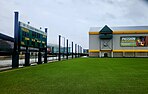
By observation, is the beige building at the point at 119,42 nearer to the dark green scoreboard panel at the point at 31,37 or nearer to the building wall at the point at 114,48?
the building wall at the point at 114,48

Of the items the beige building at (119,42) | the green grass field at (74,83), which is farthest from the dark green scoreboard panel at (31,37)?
the beige building at (119,42)

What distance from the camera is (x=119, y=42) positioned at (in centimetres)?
6053

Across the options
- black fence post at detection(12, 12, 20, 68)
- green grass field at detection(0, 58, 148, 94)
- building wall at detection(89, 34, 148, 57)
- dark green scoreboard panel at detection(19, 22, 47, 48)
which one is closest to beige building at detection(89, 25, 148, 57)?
building wall at detection(89, 34, 148, 57)

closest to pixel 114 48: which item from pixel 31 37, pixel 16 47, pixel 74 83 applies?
pixel 31 37

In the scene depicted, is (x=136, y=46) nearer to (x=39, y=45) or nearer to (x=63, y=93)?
(x=39, y=45)

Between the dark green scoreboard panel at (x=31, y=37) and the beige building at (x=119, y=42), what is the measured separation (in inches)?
1508

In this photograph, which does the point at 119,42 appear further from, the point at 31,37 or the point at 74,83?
the point at 74,83

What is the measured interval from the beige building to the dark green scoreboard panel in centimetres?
3831

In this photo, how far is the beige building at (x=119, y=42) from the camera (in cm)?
→ 5959

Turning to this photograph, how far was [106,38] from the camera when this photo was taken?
6091cm

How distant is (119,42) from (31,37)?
44.0 m

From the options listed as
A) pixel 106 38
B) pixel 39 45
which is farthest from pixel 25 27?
pixel 106 38

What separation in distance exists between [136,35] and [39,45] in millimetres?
43093

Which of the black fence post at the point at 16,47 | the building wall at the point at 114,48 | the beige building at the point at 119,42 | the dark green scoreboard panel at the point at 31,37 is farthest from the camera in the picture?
the building wall at the point at 114,48
